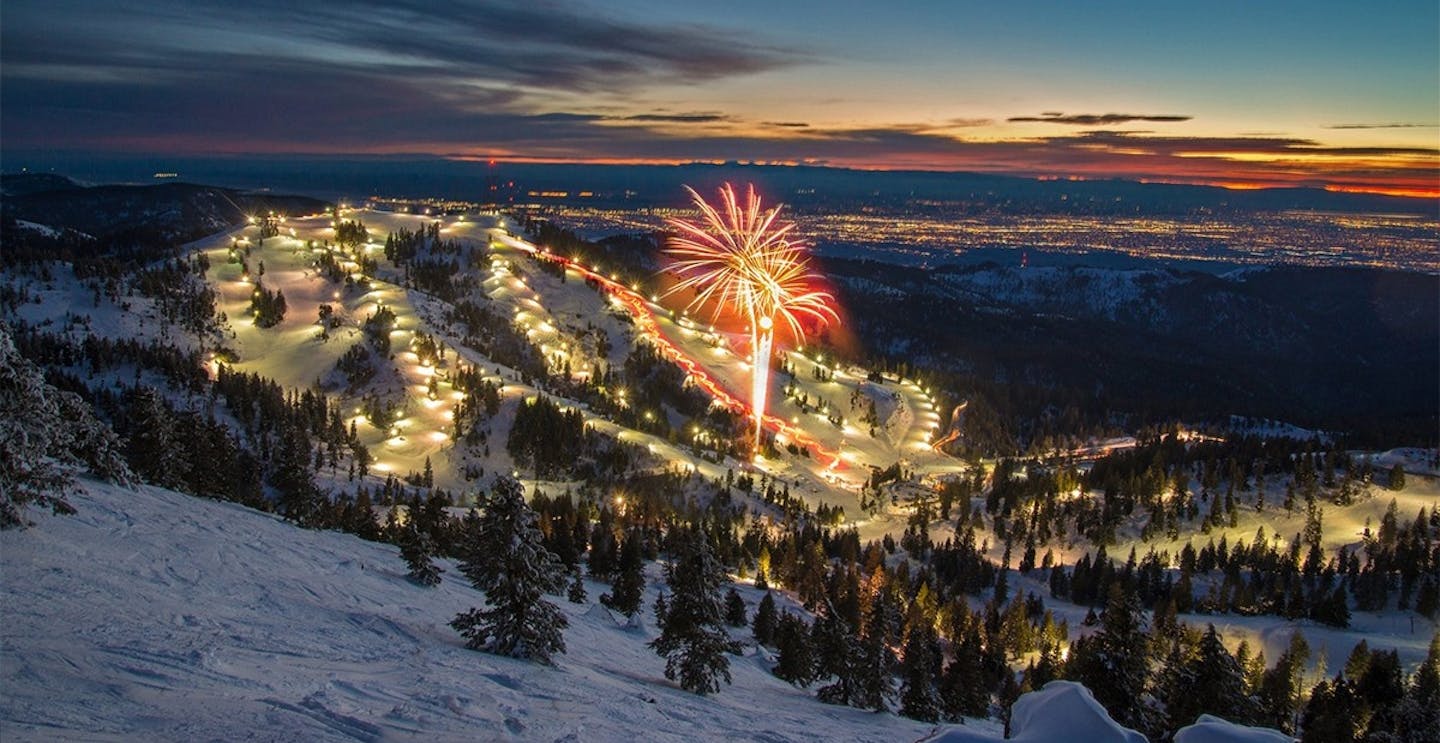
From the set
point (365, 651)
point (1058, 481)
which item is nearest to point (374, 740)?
point (365, 651)

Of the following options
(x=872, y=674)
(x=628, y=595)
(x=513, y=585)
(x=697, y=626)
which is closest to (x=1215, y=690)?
(x=872, y=674)

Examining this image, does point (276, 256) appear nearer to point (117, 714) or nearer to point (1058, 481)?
point (1058, 481)

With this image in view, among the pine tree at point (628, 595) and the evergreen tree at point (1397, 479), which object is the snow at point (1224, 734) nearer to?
the pine tree at point (628, 595)

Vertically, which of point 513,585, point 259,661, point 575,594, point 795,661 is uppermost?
point 259,661

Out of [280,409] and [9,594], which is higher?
[9,594]

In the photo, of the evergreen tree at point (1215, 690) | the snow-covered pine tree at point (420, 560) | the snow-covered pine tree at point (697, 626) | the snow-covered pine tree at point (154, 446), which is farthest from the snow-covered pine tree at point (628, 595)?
the evergreen tree at point (1215, 690)

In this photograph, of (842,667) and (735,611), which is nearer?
(842,667)

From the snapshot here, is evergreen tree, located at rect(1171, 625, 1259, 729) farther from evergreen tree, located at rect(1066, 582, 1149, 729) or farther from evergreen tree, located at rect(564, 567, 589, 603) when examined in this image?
evergreen tree, located at rect(564, 567, 589, 603)

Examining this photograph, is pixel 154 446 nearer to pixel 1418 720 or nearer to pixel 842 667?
pixel 842 667
